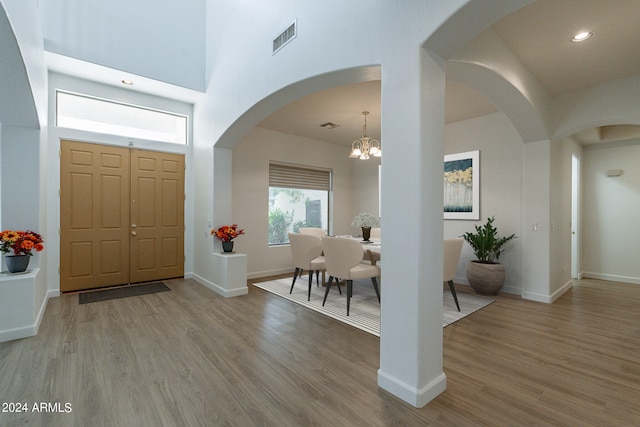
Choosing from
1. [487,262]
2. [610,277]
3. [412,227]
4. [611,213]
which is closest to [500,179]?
[487,262]

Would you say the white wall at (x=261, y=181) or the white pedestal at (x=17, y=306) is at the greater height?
the white wall at (x=261, y=181)

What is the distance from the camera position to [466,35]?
6.06ft

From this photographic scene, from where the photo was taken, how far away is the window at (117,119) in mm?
4203

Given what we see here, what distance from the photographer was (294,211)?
20.5 feet

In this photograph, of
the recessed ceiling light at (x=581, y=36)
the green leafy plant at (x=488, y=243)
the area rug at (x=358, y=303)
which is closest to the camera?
the recessed ceiling light at (x=581, y=36)

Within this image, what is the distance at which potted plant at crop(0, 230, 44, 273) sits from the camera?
2.91 metres

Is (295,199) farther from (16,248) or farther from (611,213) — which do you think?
(611,213)

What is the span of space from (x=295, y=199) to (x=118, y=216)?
10.3 ft

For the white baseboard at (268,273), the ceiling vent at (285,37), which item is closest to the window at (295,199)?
the white baseboard at (268,273)

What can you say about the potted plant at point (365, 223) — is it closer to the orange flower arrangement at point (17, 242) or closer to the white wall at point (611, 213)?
the orange flower arrangement at point (17, 242)

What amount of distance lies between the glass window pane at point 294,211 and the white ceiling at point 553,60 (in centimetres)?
151

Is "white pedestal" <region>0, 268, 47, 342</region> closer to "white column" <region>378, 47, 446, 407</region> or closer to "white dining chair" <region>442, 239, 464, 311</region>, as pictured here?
"white column" <region>378, 47, 446, 407</region>

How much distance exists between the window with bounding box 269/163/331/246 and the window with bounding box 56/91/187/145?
183 centimetres

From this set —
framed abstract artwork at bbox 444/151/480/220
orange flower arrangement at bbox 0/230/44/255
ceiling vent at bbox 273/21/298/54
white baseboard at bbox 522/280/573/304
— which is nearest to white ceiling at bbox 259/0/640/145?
framed abstract artwork at bbox 444/151/480/220
